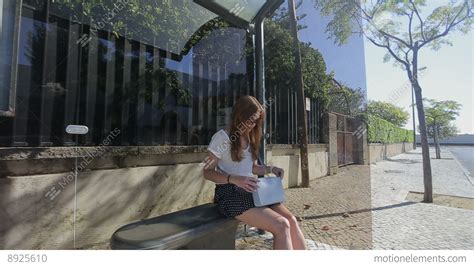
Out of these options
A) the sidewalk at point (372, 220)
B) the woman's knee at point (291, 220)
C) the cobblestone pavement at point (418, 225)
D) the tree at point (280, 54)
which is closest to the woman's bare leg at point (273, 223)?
the woman's knee at point (291, 220)

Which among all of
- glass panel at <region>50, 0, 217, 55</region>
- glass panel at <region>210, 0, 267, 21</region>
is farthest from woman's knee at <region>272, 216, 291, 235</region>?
glass panel at <region>50, 0, 217, 55</region>

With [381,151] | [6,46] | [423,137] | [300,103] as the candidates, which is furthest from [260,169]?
[381,151]

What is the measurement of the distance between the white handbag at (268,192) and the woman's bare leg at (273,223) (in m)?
0.06

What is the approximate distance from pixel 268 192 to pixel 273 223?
28 cm

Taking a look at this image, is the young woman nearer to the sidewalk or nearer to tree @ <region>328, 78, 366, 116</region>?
the sidewalk

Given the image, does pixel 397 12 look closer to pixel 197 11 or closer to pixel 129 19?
Result: pixel 197 11

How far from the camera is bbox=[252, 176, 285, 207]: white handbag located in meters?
2.39

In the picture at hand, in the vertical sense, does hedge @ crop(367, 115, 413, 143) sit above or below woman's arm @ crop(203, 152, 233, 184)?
above

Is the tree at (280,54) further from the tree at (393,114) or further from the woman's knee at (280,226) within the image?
the tree at (393,114)

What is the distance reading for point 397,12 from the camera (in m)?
Answer: 7.09

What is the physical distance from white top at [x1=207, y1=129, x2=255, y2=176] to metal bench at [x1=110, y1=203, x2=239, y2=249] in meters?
0.39

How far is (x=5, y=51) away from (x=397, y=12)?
7.69 m

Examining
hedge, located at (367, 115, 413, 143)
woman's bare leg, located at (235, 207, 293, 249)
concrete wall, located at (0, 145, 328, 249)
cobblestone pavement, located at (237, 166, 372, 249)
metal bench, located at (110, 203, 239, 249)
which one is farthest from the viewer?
hedge, located at (367, 115, 413, 143)

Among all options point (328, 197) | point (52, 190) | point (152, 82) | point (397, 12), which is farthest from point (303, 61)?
point (52, 190)
